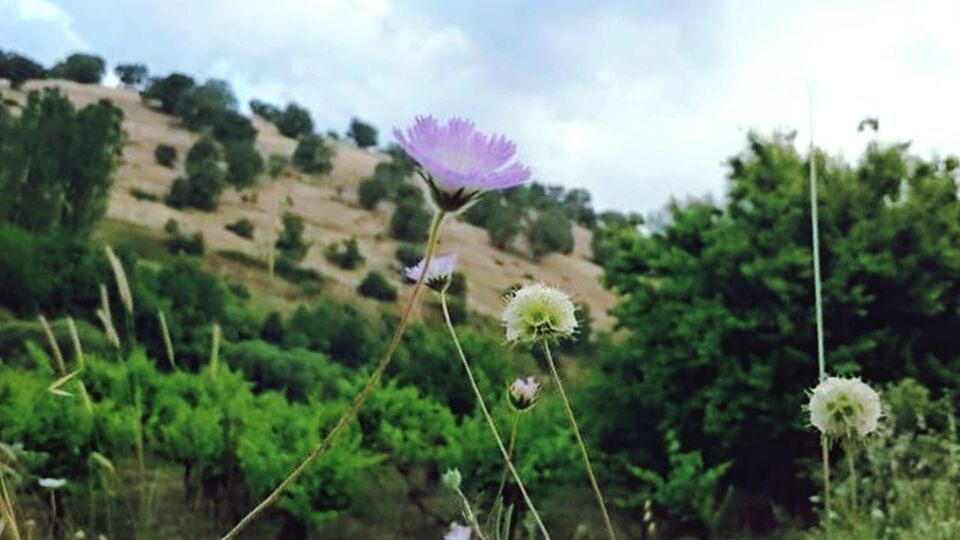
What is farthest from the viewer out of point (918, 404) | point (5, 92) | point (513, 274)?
point (5, 92)

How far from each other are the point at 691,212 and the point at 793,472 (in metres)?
1.38

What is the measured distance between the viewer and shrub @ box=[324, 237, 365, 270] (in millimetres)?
14398

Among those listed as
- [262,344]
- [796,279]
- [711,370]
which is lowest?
[262,344]

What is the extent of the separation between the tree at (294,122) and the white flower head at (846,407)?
1624 cm

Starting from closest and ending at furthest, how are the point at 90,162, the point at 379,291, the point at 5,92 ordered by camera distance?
the point at 90,162 < the point at 379,291 < the point at 5,92

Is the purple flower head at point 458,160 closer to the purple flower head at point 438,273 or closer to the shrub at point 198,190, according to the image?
the purple flower head at point 438,273

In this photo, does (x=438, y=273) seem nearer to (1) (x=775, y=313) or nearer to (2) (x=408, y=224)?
(1) (x=775, y=313)

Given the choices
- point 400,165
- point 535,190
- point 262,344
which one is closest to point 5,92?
point 400,165

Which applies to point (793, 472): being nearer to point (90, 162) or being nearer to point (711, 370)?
point (711, 370)

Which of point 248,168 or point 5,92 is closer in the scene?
point 248,168

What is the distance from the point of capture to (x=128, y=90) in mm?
17188

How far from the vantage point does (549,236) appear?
52.3 feet

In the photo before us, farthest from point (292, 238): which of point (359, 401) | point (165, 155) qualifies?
point (359, 401)

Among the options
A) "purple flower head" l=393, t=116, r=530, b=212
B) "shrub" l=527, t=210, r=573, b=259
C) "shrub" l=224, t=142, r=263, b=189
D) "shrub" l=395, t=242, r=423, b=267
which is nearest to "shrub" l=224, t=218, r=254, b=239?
"shrub" l=224, t=142, r=263, b=189
